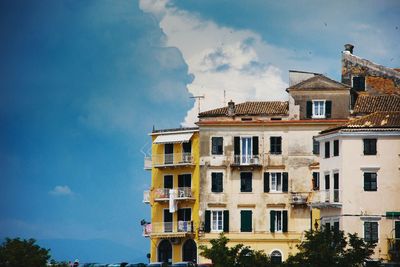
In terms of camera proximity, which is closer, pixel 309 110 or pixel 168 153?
pixel 309 110

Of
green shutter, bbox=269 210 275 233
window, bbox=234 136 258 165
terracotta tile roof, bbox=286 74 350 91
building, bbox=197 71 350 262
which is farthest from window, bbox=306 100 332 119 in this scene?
green shutter, bbox=269 210 275 233

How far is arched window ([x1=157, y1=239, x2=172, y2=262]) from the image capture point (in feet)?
363

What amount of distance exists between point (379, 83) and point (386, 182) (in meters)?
16.8

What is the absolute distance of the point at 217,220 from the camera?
107500mm

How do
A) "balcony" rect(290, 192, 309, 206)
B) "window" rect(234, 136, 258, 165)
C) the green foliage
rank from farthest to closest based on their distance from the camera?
"window" rect(234, 136, 258, 165)
"balcony" rect(290, 192, 309, 206)
the green foliage

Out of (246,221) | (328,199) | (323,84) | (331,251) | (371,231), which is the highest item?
(323,84)

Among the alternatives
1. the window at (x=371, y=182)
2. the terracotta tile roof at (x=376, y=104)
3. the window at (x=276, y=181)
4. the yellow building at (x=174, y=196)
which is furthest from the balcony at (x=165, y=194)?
the window at (x=371, y=182)

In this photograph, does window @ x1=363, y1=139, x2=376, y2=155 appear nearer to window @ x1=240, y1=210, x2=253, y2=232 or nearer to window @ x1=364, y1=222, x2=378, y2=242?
window @ x1=364, y1=222, x2=378, y2=242

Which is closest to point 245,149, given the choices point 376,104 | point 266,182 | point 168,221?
point 266,182

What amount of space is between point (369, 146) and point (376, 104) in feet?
37.1

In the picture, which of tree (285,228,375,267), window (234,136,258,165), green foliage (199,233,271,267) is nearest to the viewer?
tree (285,228,375,267)

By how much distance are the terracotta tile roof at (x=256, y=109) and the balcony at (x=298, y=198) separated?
20.1ft

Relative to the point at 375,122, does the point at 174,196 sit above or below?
below

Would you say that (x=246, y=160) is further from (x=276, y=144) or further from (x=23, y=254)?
(x=23, y=254)
